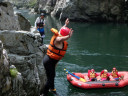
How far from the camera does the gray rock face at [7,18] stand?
620 centimetres

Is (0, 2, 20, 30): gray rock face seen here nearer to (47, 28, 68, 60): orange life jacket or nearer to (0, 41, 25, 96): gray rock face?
(0, 41, 25, 96): gray rock face

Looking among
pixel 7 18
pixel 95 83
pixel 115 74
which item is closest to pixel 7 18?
pixel 7 18

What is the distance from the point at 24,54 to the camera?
6.34 m

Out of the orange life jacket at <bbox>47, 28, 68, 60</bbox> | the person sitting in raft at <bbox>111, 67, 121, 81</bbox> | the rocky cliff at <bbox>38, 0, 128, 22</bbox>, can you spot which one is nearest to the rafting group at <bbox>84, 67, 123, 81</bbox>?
the person sitting in raft at <bbox>111, 67, 121, 81</bbox>

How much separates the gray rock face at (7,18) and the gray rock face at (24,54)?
0.35 metres

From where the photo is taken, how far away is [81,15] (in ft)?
130

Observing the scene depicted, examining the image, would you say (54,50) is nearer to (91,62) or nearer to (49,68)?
(49,68)

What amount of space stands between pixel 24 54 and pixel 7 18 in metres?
1.34

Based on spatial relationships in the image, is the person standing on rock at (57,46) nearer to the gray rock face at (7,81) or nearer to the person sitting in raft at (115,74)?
the gray rock face at (7,81)

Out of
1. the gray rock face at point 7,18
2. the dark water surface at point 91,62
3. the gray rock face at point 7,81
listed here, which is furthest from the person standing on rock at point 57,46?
the dark water surface at point 91,62

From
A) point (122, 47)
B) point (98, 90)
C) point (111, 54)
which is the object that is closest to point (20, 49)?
point (98, 90)

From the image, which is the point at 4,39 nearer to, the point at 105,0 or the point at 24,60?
the point at 24,60

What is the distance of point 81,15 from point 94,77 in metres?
31.2

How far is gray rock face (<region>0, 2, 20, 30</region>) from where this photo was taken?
6.20 metres
